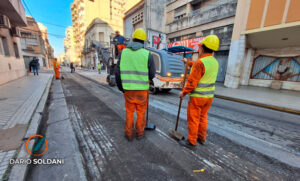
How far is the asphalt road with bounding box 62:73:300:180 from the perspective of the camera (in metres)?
1.68

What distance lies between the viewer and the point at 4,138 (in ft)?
6.81

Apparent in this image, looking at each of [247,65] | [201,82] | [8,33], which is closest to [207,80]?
[201,82]

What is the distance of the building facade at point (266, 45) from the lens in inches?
257

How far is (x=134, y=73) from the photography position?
2.21 meters

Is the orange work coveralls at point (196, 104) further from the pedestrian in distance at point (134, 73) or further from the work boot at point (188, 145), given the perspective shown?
the pedestrian in distance at point (134, 73)

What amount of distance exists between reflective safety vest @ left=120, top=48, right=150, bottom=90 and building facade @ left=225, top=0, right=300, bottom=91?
8914mm

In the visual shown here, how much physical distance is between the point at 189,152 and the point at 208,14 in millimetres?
13216

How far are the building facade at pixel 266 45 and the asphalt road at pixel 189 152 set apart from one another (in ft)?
20.9

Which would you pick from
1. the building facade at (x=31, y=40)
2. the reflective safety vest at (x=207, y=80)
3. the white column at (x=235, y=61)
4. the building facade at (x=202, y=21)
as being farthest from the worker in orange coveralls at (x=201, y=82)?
the building facade at (x=31, y=40)

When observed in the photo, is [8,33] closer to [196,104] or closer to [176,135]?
[176,135]


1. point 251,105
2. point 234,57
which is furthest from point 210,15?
point 251,105

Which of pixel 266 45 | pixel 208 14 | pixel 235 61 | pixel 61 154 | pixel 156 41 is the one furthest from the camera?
pixel 156 41

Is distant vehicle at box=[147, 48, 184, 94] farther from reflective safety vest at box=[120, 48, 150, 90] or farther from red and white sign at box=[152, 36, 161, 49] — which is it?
red and white sign at box=[152, 36, 161, 49]

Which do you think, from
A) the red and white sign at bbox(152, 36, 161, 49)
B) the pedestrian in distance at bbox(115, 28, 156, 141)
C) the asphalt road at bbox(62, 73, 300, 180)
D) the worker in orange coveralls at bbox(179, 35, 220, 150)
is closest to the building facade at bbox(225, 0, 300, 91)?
the asphalt road at bbox(62, 73, 300, 180)
